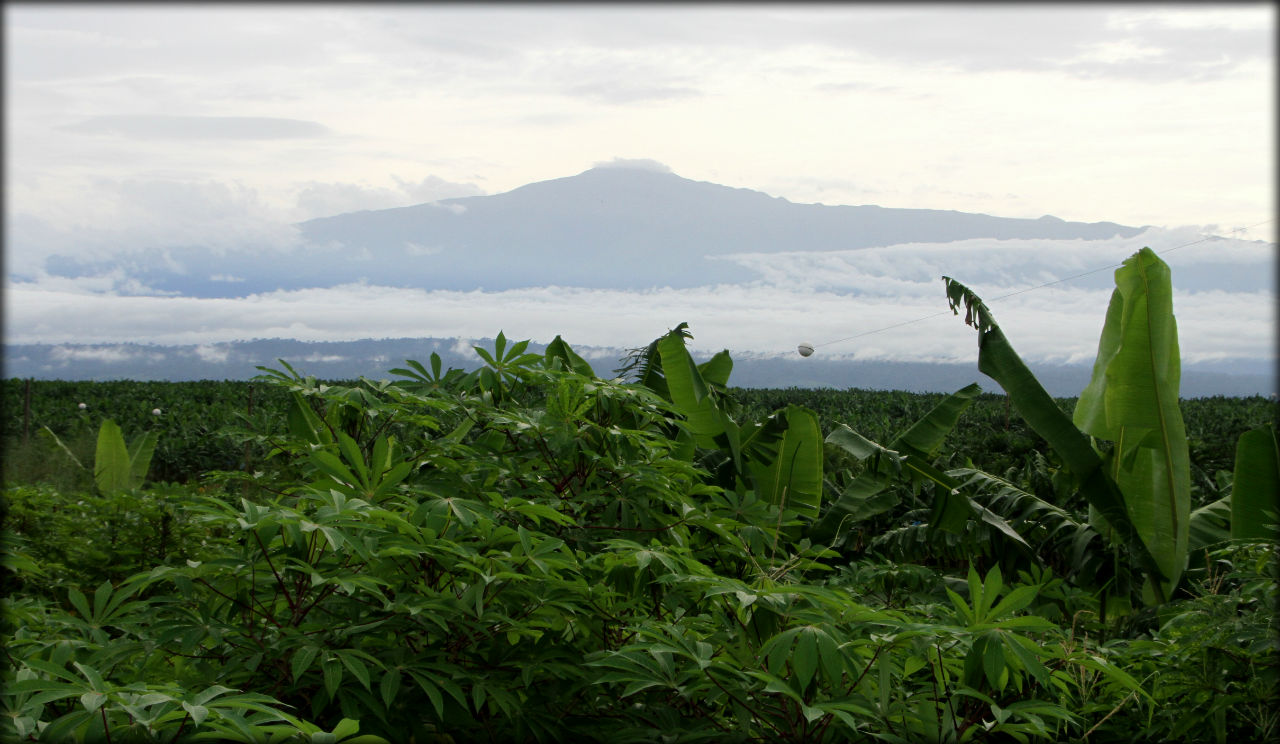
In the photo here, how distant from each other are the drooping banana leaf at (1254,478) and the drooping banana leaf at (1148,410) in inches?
12.1

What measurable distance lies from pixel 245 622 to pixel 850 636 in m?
1.87

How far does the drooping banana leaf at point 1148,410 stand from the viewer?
6000 millimetres

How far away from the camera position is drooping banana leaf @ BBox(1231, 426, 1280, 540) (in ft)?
19.5

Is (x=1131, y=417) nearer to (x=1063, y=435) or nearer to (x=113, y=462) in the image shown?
(x=1063, y=435)

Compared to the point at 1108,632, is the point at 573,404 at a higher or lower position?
higher

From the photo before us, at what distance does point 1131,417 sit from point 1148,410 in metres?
0.11

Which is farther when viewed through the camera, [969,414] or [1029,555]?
[969,414]

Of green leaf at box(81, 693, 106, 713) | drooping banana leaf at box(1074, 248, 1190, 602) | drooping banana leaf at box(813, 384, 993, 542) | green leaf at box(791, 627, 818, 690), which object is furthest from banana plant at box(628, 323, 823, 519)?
green leaf at box(81, 693, 106, 713)

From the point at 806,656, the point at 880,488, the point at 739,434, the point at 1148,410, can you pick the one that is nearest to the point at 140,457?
the point at 739,434

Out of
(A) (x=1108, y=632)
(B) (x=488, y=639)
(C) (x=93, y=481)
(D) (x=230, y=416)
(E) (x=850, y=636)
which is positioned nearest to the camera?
(E) (x=850, y=636)

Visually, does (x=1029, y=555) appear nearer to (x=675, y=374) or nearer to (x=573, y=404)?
(x=675, y=374)

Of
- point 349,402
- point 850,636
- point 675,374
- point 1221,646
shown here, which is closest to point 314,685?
point 349,402

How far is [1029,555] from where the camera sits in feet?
21.9

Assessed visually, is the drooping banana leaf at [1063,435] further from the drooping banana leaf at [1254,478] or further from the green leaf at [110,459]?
the green leaf at [110,459]
